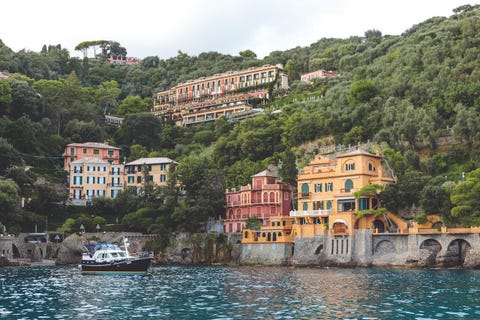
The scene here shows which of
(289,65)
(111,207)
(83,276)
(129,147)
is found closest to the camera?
(83,276)

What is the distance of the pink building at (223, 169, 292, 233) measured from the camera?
8606 cm

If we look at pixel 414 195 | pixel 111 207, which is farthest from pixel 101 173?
pixel 414 195

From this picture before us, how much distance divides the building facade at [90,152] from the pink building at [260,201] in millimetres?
30629

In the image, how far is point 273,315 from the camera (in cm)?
3145

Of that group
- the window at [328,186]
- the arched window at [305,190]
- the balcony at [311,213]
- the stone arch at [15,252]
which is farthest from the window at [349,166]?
the stone arch at [15,252]

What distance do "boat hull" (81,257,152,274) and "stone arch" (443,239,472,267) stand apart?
98.3 ft

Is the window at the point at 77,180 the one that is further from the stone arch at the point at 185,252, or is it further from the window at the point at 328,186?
the window at the point at 328,186

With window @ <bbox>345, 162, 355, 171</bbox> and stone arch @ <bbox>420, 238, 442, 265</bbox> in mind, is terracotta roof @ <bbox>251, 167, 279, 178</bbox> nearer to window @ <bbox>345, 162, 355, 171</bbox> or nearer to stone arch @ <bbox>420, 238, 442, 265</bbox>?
window @ <bbox>345, 162, 355, 171</bbox>

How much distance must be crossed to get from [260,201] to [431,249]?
26.6 m

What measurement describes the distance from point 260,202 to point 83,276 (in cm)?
3139

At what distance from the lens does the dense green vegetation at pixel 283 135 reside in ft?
252

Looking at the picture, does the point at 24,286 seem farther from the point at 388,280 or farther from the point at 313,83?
the point at 313,83

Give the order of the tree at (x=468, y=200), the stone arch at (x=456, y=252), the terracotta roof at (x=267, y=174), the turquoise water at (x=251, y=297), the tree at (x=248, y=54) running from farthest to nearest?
1. the tree at (x=248, y=54)
2. the terracotta roof at (x=267, y=174)
3. the stone arch at (x=456, y=252)
4. the tree at (x=468, y=200)
5. the turquoise water at (x=251, y=297)

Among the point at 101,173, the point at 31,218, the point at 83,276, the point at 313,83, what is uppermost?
the point at 313,83
